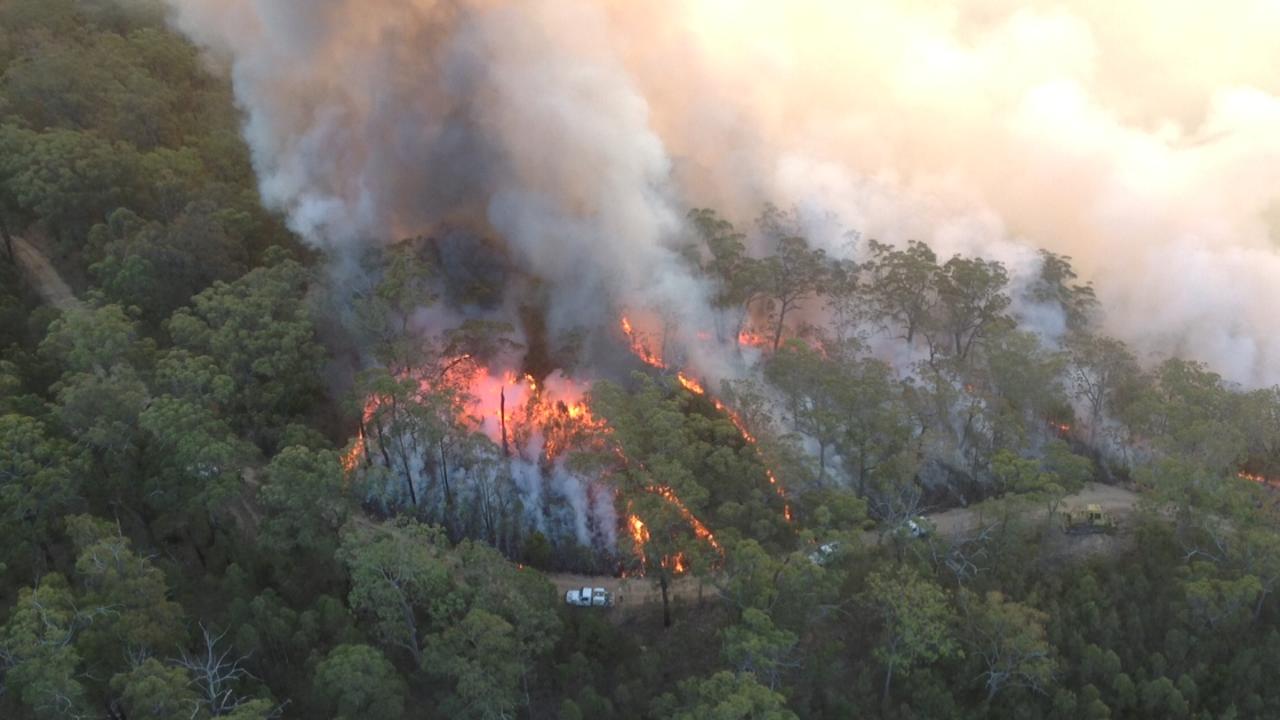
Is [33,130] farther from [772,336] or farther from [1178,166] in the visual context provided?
[1178,166]

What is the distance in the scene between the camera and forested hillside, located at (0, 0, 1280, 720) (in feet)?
129

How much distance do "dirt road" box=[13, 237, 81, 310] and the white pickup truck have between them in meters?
35.3

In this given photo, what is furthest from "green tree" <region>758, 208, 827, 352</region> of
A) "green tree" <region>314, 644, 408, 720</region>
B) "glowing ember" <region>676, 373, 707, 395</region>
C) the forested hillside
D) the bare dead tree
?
the bare dead tree

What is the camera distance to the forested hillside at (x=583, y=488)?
3928 cm

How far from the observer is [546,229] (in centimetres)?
5950

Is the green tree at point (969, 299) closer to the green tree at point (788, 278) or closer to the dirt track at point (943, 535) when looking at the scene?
the green tree at point (788, 278)

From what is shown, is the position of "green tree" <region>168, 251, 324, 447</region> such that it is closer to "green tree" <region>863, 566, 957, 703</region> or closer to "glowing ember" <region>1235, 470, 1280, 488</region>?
"green tree" <region>863, 566, 957, 703</region>

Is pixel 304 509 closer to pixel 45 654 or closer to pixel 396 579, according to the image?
pixel 396 579

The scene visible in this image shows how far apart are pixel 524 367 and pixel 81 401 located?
21534 mm

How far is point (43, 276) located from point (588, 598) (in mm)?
41995

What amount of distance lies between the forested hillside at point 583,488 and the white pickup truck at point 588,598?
0.90 m

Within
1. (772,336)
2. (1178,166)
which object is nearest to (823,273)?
(772,336)

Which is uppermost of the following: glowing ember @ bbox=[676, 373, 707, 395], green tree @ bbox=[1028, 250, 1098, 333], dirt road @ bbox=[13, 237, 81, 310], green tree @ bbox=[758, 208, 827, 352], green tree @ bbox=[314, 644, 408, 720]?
dirt road @ bbox=[13, 237, 81, 310]

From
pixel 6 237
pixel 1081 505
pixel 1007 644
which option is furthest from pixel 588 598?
pixel 6 237
